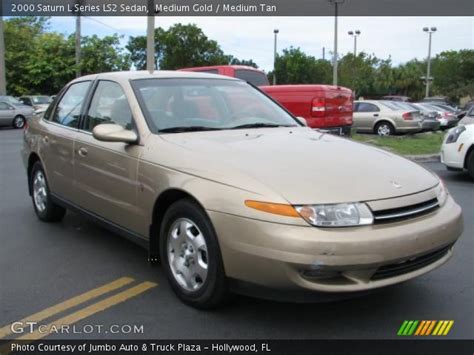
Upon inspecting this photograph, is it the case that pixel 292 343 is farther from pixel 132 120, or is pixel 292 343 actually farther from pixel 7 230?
pixel 7 230

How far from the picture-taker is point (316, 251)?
2902 millimetres

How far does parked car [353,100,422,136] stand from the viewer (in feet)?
59.8

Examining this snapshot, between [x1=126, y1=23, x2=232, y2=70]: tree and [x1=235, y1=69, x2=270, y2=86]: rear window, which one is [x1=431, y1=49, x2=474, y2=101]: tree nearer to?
[x1=126, y1=23, x2=232, y2=70]: tree

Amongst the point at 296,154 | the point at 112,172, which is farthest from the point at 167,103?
the point at 296,154

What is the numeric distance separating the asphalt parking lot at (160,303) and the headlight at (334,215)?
0.74 m

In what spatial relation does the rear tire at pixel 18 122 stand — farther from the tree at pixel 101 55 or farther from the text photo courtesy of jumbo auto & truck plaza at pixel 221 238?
the text photo courtesy of jumbo auto & truck plaza at pixel 221 238

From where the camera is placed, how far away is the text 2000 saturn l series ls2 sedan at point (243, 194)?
298cm

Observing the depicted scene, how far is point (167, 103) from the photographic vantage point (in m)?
4.32

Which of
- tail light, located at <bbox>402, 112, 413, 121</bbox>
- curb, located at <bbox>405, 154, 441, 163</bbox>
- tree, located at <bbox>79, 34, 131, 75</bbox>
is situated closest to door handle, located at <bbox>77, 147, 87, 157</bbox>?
curb, located at <bbox>405, 154, 441, 163</bbox>

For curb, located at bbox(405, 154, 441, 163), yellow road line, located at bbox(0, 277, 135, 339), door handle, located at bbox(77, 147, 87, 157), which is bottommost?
yellow road line, located at bbox(0, 277, 135, 339)

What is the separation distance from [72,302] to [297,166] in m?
1.83

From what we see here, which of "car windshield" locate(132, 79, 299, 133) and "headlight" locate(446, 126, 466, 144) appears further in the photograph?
"headlight" locate(446, 126, 466, 144)

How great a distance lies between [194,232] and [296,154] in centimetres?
86

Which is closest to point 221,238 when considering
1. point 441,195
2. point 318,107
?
point 441,195
